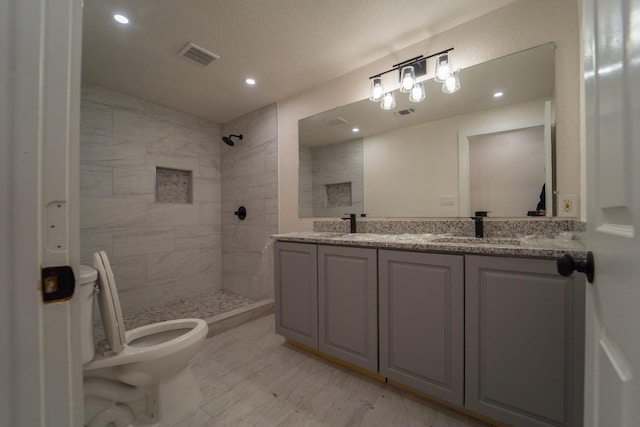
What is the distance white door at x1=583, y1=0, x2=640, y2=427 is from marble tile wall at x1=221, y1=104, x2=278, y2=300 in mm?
2384

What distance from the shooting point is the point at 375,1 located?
1397 millimetres

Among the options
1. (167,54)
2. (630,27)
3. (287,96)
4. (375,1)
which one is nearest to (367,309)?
(630,27)

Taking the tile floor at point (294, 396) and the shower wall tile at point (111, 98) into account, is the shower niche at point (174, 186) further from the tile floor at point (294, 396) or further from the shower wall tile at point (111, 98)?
the tile floor at point (294, 396)

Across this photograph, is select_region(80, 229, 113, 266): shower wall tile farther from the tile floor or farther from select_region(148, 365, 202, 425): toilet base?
select_region(148, 365, 202, 425): toilet base

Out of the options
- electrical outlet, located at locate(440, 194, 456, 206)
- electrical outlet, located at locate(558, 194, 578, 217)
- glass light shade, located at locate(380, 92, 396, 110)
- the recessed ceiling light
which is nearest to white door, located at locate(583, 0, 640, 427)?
electrical outlet, located at locate(558, 194, 578, 217)

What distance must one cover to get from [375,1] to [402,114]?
2.47ft

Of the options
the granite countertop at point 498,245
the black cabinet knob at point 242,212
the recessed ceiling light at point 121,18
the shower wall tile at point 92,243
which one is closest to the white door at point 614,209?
the granite countertop at point 498,245

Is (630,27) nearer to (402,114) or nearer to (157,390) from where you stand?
(402,114)

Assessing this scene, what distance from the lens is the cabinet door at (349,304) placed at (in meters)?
1.42

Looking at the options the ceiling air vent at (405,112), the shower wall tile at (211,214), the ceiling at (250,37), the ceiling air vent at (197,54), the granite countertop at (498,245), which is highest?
the ceiling at (250,37)

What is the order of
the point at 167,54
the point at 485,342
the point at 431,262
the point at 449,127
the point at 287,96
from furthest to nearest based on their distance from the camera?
the point at 287,96, the point at 167,54, the point at 449,127, the point at 431,262, the point at 485,342

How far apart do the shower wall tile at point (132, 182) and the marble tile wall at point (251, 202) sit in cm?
84

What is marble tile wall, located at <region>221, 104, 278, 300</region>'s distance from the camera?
8.84 feet

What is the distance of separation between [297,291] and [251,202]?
1476 mm
